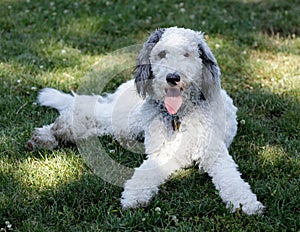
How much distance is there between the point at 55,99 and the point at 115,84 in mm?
804

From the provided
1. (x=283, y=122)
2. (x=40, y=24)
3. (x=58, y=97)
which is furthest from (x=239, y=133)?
(x=40, y=24)

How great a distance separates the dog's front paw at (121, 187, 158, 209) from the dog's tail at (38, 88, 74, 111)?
140 centimetres

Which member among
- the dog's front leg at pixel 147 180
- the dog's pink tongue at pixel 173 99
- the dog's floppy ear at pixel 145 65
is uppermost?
the dog's floppy ear at pixel 145 65

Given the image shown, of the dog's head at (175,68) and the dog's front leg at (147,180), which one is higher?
the dog's head at (175,68)

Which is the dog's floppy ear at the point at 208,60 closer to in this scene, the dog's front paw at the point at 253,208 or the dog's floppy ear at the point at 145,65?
the dog's floppy ear at the point at 145,65

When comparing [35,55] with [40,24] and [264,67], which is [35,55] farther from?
[264,67]

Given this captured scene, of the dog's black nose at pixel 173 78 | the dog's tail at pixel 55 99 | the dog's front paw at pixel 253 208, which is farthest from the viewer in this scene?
the dog's tail at pixel 55 99

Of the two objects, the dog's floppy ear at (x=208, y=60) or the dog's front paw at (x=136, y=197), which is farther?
the dog's floppy ear at (x=208, y=60)

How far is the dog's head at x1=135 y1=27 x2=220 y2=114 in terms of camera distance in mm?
3350

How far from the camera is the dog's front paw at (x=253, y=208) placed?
3199mm

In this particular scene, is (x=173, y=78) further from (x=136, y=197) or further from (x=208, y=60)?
(x=136, y=197)

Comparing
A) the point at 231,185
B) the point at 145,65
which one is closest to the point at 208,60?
the point at 145,65

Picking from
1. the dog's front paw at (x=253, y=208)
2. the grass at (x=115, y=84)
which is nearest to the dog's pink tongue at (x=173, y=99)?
the grass at (x=115, y=84)

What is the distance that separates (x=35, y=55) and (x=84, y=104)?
1.78 meters
